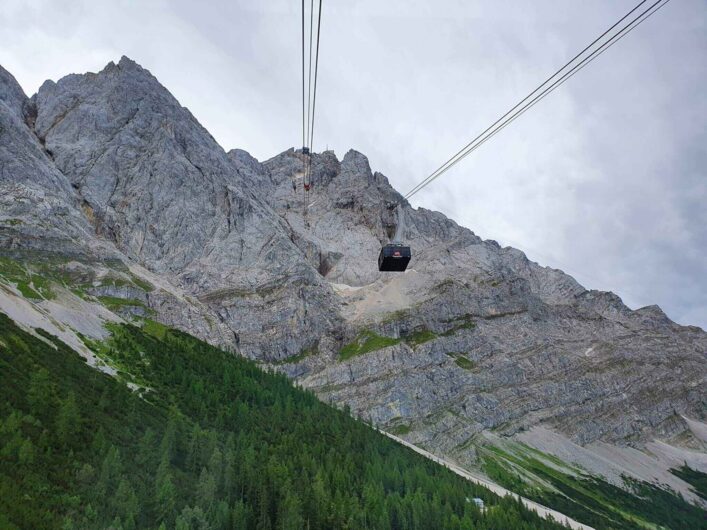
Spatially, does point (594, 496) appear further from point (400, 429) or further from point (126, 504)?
point (126, 504)

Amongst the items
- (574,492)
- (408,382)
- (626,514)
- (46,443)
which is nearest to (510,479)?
(574,492)

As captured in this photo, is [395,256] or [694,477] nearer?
[395,256]

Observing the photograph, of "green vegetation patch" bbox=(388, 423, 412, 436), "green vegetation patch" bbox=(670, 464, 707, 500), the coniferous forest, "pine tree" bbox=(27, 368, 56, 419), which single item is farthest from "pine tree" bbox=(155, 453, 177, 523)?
"green vegetation patch" bbox=(670, 464, 707, 500)

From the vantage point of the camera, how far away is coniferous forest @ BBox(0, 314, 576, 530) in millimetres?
53750

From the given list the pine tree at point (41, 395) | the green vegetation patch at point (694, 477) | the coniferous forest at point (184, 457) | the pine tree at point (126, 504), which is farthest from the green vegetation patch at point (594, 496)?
the pine tree at point (41, 395)

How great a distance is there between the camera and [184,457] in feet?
255

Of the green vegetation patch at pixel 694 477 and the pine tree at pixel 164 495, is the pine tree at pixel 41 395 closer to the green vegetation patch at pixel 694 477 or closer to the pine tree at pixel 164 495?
the pine tree at pixel 164 495

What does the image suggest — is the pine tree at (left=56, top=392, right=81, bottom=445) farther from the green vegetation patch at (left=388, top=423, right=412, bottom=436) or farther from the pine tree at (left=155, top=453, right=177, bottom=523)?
the green vegetation patch at (left=388, top=423, right=412, bottom=436)

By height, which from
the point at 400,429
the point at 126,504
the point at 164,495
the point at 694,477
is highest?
the point at 694,477

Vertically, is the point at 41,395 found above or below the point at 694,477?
below

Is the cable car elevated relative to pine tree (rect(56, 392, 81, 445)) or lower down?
elevated

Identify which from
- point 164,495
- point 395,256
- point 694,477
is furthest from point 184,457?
point 694,477

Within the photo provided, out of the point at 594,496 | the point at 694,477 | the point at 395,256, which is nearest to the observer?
the point at 395,256

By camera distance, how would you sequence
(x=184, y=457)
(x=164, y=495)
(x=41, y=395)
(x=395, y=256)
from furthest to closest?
1. (x=184, y=457)
2. (x=41, y=395)
3. (x=395, y=256)
4. (x=164, y=495)
